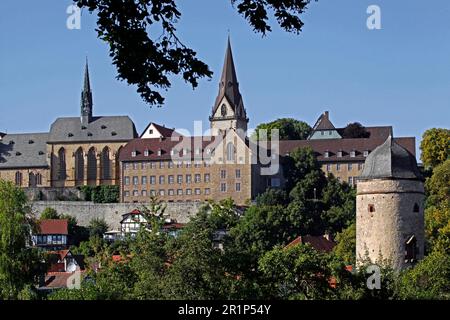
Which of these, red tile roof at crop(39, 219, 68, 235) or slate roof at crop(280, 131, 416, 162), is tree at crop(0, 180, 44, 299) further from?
slate roof at crop(280, 131, 416, 162)

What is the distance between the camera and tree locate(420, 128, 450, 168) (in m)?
85.6

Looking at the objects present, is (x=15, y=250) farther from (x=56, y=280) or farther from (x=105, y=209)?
(x=105, y=209)

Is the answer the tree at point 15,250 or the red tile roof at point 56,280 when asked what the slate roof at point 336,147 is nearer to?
the red tile roof at point 56,280

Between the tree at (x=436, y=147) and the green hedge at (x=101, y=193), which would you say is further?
the green hedge at (x=101, y=193)

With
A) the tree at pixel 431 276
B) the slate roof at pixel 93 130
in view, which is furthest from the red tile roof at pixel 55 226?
the tree at pixel 431 276

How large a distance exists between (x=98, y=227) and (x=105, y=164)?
1698 cm

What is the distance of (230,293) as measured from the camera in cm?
2869

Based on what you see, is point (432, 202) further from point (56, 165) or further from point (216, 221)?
point (56, 165)

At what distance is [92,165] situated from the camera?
361ft

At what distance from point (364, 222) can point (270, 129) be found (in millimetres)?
69376

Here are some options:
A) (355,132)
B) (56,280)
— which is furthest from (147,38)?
(355,132)

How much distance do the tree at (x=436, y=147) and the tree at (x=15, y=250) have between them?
43124mm

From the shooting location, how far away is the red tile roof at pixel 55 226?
293ft
